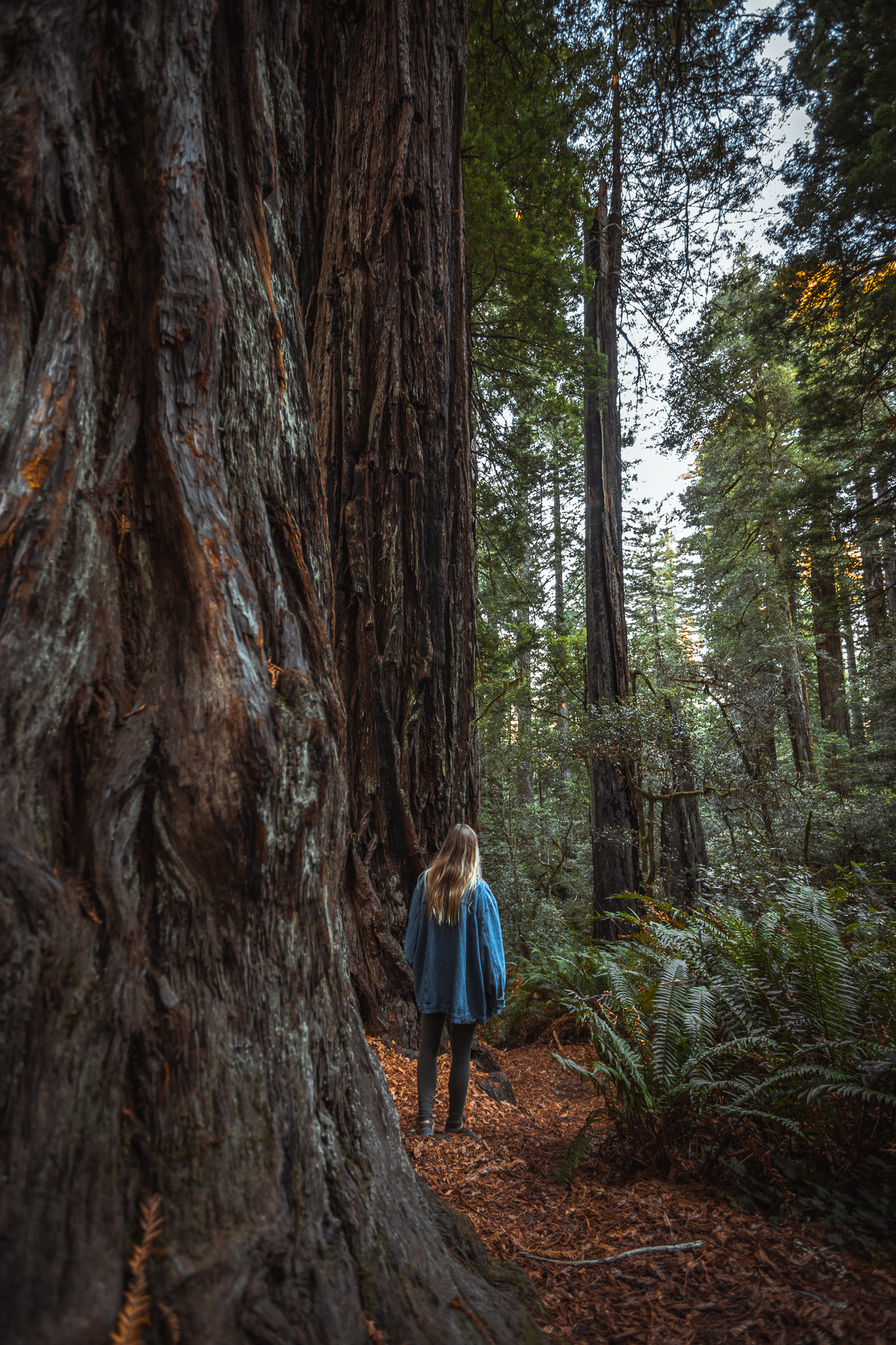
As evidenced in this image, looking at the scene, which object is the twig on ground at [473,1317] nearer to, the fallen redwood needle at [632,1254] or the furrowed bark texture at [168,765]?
the furrowed bark texture at [168,765]

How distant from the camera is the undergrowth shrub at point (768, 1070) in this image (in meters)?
2.49

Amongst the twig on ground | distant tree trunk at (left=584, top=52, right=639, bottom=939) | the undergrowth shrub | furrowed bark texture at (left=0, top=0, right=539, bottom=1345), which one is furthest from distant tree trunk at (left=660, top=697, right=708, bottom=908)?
the twig on ground

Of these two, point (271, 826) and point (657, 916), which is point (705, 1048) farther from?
point (657, 916)

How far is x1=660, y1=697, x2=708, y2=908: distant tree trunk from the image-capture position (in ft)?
27.0

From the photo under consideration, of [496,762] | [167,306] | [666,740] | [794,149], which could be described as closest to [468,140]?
[794,149]

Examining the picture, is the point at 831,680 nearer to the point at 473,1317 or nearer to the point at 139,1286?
the point at 473,1317

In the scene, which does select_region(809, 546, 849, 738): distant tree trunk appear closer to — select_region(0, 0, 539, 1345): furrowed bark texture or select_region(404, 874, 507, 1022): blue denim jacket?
select_region(404, 874, 507, 1022): blue denim jacket

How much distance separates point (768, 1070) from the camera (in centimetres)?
286

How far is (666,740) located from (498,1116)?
5.56 metres

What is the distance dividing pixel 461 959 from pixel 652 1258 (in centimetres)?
160

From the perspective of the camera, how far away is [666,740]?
26.8 feet

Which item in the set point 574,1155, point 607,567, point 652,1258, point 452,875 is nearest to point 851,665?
point 607,567

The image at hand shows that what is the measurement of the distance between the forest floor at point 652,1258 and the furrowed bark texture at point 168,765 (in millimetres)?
375

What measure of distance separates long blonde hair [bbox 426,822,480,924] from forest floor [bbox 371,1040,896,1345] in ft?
3.55
